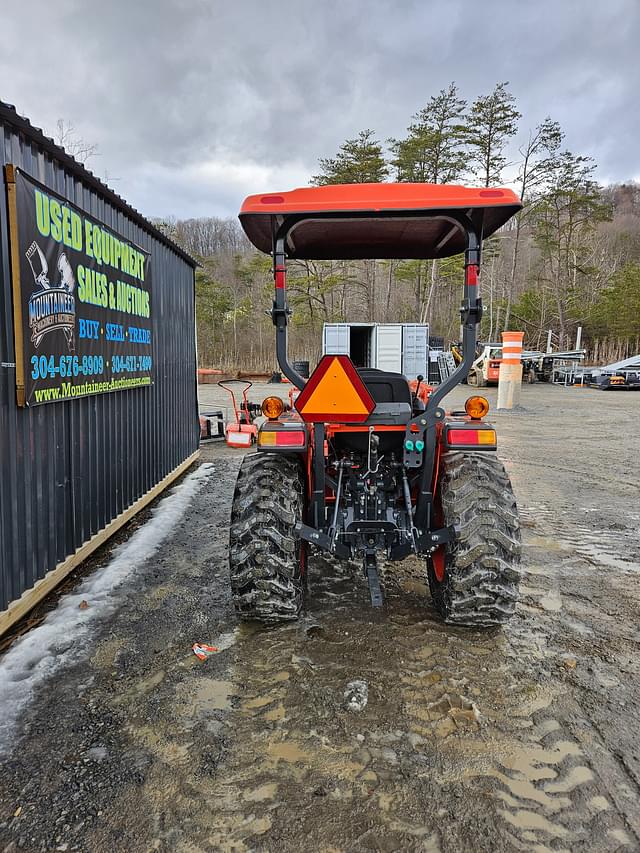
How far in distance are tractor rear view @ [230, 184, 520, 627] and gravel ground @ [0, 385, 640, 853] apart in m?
0.34

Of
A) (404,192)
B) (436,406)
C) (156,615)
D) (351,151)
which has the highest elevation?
(351,151)

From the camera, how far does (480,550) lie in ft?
9.29

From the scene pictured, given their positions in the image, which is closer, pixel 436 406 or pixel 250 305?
pixel 436 406

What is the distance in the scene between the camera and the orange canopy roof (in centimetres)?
262

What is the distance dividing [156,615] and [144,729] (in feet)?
3.65

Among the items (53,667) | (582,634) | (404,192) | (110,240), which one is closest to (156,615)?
(53,667)

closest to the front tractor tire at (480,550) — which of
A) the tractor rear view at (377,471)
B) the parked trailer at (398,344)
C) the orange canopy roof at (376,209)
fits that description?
the tractor rear view at (377,471)

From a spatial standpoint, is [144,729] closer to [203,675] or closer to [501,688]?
[203,675]

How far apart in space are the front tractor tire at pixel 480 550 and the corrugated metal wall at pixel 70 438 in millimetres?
2579

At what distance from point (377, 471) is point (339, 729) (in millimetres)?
1428

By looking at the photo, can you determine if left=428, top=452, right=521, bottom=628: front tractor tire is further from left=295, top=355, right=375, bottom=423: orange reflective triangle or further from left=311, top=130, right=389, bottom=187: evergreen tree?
left=311, top=130, right=389, bottom=187: evergreen tree

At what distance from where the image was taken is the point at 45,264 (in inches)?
139

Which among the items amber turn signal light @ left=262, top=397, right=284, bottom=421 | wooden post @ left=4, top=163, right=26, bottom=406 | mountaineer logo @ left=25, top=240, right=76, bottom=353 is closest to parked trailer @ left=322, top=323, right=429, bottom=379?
mountaineer logo @ left=25, top=240, right=76, bottom=353

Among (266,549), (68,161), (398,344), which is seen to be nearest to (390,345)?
(398,344)
